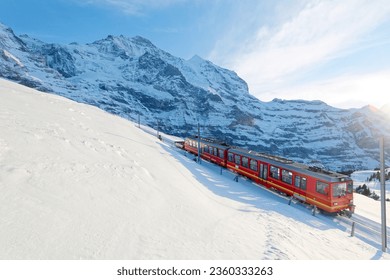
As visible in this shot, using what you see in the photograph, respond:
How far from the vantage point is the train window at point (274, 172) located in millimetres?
22714

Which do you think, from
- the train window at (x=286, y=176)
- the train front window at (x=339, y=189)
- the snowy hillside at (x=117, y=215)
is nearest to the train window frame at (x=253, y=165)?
the train window at (x=286, y=176)

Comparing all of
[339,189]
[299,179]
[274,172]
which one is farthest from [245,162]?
[339,189]

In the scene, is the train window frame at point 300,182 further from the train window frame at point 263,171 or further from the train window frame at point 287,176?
the train window frame at point 263,171

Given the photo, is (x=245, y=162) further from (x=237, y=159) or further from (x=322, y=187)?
(x=322, y=187)

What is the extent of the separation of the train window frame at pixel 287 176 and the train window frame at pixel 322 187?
2662 millimetres

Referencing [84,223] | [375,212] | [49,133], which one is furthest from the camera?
[375,212]

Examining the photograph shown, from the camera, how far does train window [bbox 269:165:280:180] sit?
894 inches

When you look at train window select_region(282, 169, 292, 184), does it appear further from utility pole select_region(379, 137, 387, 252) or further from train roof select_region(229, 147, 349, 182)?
utility pole select_region(379, 137, 387, 252)

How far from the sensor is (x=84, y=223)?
844 cm

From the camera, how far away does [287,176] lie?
21641mm

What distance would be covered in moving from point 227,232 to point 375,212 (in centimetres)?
1825

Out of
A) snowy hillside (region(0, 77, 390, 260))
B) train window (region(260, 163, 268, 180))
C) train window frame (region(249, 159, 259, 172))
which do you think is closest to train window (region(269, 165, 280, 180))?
train window (region(260, 163, 268, 180))
